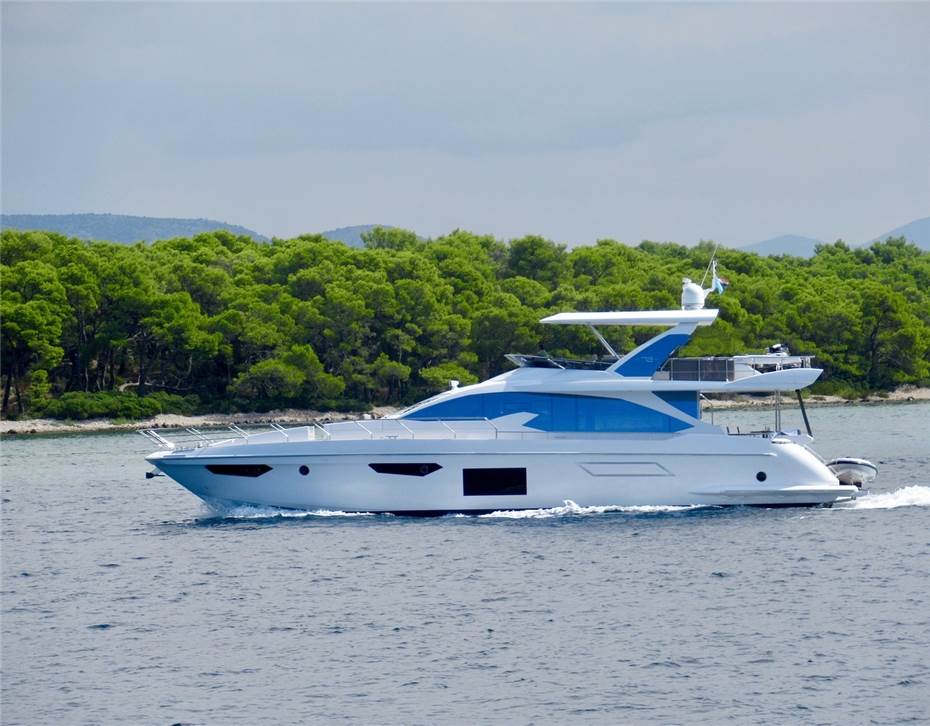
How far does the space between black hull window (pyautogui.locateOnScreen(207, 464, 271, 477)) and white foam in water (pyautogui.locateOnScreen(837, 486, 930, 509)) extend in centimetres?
1258

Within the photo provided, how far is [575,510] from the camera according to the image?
30.7 meters

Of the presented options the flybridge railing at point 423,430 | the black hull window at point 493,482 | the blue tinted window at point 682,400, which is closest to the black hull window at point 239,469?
the flybridge railing at point 423,430

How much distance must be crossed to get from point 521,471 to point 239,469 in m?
5.99

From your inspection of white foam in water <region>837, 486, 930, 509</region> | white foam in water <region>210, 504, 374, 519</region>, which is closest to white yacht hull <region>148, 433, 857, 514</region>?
white foam in water <region>210, 504, 374, 519</region>

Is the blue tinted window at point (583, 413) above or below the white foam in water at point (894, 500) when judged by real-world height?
above

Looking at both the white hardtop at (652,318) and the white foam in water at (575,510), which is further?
the white hardtop at (652,318)

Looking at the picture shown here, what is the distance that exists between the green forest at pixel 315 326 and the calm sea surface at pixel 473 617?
140 ft

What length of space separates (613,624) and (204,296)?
2535 inches

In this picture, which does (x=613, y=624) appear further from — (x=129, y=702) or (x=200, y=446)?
(x=200, y=446)

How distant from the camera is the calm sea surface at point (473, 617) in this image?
18766 mm

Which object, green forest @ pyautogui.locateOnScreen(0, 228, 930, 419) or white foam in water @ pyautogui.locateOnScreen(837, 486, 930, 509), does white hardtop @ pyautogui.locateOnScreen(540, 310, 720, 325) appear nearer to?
white foam in water @ pyautogui.locateOnScreen(837, 486, 930, 509)

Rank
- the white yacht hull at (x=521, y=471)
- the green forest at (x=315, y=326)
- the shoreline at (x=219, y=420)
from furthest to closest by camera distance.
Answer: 1. the green forest at (x=315, y=326)
2. the shoreline at (x=219, y=420)
3. the white yacht hull at (x=521, y=471)

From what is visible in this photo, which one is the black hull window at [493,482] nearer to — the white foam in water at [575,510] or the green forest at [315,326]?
the white foam in water at [575,510]

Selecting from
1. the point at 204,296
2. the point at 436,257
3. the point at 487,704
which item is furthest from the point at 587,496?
the point at 436,257
